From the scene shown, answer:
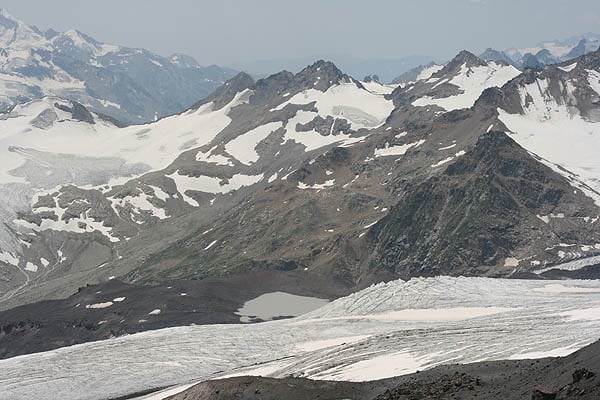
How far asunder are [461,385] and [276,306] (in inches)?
5525

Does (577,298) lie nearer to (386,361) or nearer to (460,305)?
(460,305)

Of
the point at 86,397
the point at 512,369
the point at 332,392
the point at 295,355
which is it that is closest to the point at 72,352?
the point at 86,397

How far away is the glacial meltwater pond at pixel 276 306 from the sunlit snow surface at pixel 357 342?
62.0 meters

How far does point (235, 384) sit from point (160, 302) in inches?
5355

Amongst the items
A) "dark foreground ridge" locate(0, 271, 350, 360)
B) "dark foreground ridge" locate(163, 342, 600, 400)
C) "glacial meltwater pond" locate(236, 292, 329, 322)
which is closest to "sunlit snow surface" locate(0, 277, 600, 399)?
"dark foreground ridge" locate(163, 342, 600, 400)

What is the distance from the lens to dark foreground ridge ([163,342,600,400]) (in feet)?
119

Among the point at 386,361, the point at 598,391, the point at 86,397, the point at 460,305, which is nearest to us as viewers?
the point at 598,391

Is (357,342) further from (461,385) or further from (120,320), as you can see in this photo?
(120,320)

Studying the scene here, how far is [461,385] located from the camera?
47.3 metres

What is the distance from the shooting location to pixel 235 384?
59.7 m

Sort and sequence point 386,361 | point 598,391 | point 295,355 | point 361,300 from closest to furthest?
point 598,391, point 386,361, point 295,355, point 361,300

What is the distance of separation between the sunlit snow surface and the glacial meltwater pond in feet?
203

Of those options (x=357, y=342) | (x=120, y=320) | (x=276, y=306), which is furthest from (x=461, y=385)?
(x=120, y=320)

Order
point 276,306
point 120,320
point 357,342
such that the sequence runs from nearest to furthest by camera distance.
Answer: point 357,342 < point 120,320 < point 276,306
